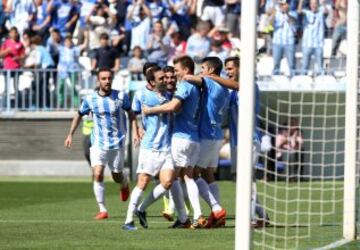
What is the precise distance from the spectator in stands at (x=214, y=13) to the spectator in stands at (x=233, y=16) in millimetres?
370

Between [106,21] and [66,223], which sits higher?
[106,21]

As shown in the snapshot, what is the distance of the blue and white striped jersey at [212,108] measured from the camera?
610 inches

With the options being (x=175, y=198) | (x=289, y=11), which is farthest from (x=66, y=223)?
(x=289, y=11)

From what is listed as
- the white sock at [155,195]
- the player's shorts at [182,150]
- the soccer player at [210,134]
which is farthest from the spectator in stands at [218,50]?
the white sock at [155,195]

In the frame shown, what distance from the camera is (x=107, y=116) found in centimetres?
1764

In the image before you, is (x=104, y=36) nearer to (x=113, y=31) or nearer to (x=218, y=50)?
(x=113, y=31)

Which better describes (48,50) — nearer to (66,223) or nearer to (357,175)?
(66,223)

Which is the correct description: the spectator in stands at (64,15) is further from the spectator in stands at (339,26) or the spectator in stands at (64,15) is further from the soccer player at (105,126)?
the soccer player at (105,126)

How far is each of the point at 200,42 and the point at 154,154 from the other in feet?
49.4

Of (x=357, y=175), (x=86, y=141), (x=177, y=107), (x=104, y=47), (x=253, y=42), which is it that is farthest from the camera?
(x=104, y=47)

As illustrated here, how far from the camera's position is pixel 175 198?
1524cm

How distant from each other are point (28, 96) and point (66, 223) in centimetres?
1566

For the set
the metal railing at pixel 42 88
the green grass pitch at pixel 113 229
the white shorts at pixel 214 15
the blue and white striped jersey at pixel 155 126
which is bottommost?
the green grass pitch at pixel 113 229

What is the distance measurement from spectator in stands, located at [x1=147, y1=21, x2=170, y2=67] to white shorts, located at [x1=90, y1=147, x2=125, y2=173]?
1255 centimetres
